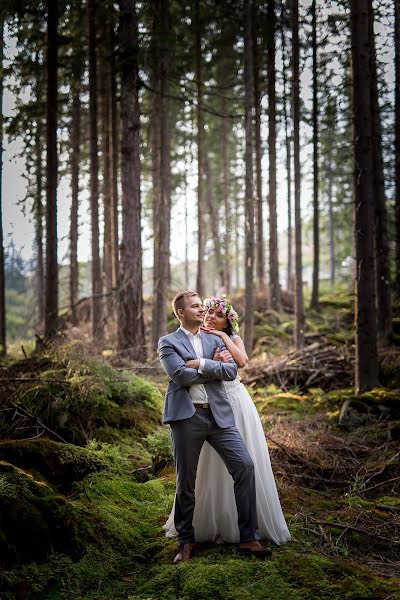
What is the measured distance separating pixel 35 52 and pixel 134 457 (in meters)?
13.9

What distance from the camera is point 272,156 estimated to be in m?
19.0

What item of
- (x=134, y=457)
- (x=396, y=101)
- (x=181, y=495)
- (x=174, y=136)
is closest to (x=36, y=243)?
(x=174, y=136)

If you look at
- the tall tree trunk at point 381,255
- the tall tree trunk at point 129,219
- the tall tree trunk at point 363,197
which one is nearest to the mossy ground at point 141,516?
the tall tree trunk at point 363,197

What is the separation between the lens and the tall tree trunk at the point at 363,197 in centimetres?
1019

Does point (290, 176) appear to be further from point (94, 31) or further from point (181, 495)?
point (181, 495)

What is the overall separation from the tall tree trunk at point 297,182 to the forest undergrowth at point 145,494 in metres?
4.77

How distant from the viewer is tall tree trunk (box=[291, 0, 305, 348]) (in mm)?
15328

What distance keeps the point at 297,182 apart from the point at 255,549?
43.4 feet

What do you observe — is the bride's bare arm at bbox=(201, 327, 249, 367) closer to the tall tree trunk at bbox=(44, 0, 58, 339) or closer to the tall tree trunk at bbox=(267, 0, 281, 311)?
the tall tree trunk at bbox=(44, 0, 58, 339)

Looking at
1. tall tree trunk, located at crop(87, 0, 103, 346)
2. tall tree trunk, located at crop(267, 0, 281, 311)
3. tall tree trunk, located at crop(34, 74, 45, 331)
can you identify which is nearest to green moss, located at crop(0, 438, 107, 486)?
tall tree trunk, located at crop(87, 0, 103, 346)

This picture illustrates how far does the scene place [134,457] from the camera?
7305mm

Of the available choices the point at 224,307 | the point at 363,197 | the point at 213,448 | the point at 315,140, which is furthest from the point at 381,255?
the point at 213,448

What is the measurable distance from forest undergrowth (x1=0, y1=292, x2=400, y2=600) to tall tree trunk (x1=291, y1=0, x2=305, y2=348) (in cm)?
477

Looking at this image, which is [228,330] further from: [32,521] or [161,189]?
[161,189]
